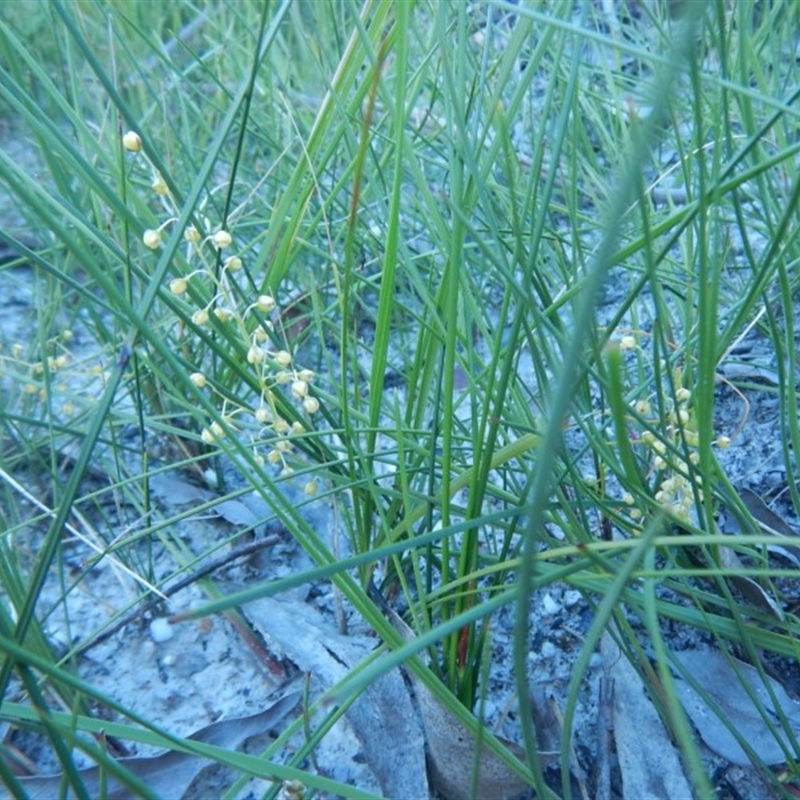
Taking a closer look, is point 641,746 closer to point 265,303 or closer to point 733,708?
point 733,708

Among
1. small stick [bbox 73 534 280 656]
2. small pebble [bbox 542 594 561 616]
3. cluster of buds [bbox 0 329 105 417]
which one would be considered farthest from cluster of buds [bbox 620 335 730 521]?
cluster of buds [bbox 0 329 105 417]

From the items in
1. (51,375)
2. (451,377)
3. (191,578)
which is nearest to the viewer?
(451,377)

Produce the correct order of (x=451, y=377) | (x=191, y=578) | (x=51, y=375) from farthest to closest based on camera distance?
(x=51, y=375), (x=191, y=578), (x=451, y=377)

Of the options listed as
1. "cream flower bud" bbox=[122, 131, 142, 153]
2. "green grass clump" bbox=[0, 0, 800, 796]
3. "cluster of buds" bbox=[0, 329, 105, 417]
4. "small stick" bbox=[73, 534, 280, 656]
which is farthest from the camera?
"cluster of buds" bbox=[0, 329, 105, 417]

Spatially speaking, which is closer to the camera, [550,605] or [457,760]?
[457,760]

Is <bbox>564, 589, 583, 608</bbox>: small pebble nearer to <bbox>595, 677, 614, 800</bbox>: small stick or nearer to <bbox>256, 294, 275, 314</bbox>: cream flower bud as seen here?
<bbox>595, 677, 614, 800</bbox>: small stick

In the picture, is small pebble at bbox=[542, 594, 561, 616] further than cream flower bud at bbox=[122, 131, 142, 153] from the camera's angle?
Yes

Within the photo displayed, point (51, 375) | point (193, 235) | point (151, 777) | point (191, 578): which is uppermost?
point (193, 235)

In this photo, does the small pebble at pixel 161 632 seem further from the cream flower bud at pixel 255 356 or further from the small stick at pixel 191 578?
the cream flower bud at pixel 255 356

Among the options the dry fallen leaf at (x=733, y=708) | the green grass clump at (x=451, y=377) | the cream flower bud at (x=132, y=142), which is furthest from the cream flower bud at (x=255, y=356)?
the dry fallen leaf at (x=733, y=708)

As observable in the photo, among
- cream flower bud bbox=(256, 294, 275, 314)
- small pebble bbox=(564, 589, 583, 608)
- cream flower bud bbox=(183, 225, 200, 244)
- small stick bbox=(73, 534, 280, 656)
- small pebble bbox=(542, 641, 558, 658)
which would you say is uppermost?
cream flower bud bbox=(183, 225, 200, 244)

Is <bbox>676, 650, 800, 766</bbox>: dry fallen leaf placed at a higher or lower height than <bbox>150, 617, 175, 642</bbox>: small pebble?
lower

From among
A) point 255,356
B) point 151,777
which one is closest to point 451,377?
point 255,356
